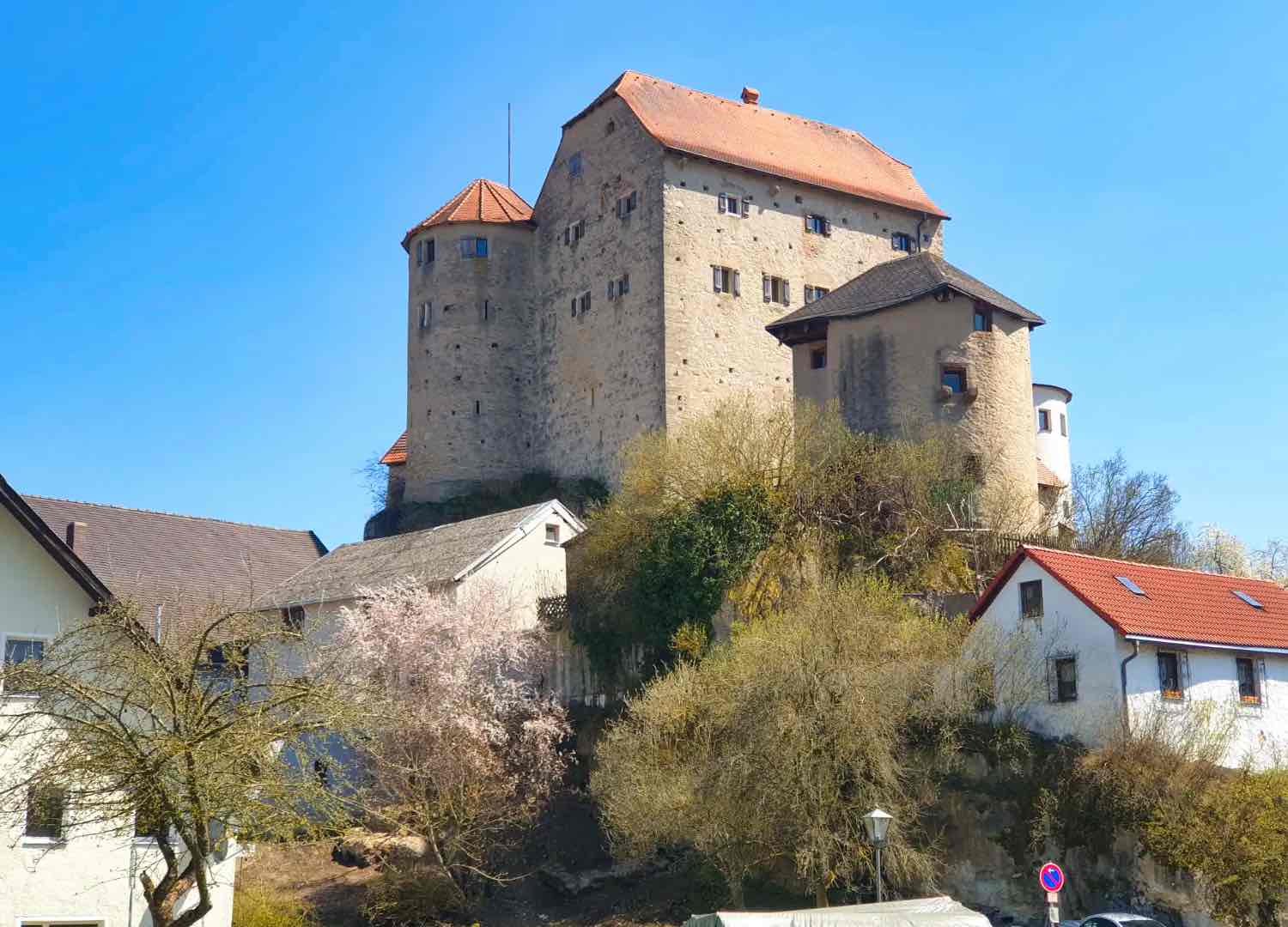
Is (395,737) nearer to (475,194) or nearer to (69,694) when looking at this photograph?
(69,694)

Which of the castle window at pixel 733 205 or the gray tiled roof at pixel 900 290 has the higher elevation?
the castle window at pixel 733 205

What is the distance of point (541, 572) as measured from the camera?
46.5 metres

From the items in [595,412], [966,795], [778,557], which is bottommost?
[966,795]

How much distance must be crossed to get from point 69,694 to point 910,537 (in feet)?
82.8

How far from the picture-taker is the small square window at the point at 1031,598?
32031mm

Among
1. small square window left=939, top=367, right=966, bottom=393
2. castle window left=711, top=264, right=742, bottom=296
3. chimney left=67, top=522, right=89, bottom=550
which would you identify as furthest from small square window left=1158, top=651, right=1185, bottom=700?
castle window left=711, top=264, right=742, bottom=296

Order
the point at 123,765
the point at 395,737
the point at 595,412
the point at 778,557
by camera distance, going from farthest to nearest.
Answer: the point at 595,412 < the point at 778,557 < the point at 395,737 < the point at 123,765

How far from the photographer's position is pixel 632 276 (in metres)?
62.0

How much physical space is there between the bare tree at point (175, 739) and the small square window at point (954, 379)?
95.3 feet

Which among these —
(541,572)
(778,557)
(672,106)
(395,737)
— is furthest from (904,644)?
(672,106)

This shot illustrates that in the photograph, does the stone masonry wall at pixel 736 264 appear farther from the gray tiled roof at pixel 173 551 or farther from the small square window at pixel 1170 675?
the small square window at pixel 1170 675

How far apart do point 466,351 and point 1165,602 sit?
130 feet

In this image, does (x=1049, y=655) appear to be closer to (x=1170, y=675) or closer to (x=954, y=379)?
(x=1170, y=675)

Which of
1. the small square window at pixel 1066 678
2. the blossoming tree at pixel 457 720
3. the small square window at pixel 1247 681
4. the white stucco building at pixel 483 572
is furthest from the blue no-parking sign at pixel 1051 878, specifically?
the white stucco building at pixel 483 572
